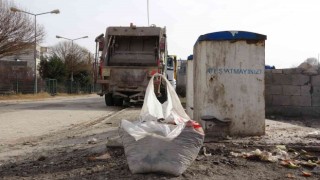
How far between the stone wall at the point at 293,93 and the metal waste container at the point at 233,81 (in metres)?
4.63

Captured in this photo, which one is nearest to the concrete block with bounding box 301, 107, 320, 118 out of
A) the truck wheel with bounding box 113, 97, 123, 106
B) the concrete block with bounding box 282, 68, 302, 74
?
the concrete block with bounding box 282, 68, 302, 74

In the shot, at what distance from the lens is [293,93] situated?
1230 cm

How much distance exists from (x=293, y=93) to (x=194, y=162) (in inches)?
284

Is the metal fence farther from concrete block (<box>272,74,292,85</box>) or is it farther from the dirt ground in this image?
the dirt ground

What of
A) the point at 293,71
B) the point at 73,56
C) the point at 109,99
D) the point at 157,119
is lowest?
the point at 109,99

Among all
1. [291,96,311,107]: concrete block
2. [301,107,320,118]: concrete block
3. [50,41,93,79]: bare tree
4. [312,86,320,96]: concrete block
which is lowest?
[301,107,320,118]: concrete block

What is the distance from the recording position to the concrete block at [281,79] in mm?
12412

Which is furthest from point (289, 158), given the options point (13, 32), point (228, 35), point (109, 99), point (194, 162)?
point (13, 32)

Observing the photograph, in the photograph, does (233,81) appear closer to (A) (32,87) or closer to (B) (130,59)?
(B) (130,59)

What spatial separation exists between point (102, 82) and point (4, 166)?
12430mm

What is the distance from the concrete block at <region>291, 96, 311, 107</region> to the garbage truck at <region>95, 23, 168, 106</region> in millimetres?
6630

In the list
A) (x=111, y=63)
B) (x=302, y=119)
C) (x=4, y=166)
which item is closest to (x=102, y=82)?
(x=111, y=63)

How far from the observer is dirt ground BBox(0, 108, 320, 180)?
5.52m

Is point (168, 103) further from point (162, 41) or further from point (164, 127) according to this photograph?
point (162, 41)
